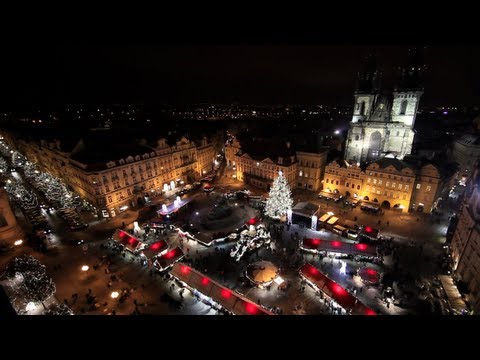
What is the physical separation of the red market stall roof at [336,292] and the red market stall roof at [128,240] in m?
21.5

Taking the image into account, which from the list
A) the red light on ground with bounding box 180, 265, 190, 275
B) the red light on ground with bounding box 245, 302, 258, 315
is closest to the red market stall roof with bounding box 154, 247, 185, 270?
the red light on ground with bounding box 180, 265, 190, 275

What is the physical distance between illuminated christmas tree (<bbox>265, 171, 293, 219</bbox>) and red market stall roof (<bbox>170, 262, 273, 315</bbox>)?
59.3 feet

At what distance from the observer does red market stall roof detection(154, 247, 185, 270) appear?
100.0ft

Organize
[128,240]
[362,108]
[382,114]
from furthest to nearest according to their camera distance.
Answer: [362,108]
[382,114]
[128,240]

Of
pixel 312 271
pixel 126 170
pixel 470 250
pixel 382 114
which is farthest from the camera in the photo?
pixel 382 114

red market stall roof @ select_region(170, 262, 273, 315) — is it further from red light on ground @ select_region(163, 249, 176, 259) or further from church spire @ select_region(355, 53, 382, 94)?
church spire @ select_region(355, 53, 382, 94)

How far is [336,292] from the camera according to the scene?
83.4 feet

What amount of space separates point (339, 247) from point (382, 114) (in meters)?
34.6

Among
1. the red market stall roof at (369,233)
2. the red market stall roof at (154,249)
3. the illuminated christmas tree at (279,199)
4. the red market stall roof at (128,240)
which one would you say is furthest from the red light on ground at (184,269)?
the red market stall roof at (369,233)

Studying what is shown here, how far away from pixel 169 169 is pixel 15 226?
2688 centimetres

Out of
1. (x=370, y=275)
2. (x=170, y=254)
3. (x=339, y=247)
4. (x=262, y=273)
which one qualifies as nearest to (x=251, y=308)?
(x=262, y=273)

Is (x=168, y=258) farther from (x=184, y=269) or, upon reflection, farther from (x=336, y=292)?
(x=336, y=292)
